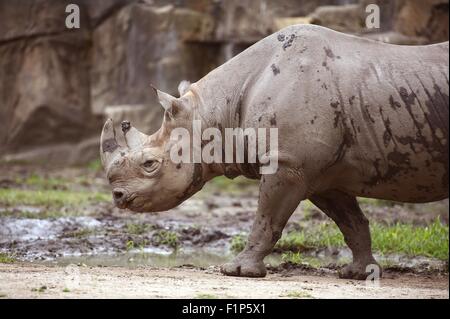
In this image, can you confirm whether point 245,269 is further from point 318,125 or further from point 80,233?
point 80,233

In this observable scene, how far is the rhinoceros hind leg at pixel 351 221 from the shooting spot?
7.34 m

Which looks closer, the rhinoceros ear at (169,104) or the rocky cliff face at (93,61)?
the rhinoceros ear at (169,104)

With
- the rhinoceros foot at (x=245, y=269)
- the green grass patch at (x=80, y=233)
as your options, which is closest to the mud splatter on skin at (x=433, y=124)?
the rhinoceros foot at (x=245, y=269)

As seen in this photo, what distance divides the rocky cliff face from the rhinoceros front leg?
9.30 m

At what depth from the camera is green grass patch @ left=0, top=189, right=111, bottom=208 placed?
11312 millimetres

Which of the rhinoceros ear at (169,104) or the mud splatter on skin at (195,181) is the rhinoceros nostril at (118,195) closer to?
the mud splatter on skin at (195,181)

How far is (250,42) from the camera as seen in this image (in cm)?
1570

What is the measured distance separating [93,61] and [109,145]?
1091cm

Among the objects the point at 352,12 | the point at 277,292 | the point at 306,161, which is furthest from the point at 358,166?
the point at 352,12

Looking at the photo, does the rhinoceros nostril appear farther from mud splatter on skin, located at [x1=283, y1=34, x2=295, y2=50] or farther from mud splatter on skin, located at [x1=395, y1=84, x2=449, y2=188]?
mud splatter on skin, located at [x1=395, y1=84, x2=449, y2=188]

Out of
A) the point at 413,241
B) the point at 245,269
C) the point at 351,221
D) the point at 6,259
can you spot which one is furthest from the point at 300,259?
the point at 6,259

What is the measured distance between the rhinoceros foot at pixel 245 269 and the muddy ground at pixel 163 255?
112 mm

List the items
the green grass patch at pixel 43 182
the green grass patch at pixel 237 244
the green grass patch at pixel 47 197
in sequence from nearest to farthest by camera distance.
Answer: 1. the green grass patch at pixel 237 244
2. the green grass patch at pixel 47 197
3. the green grass patch at pixel 43 182
